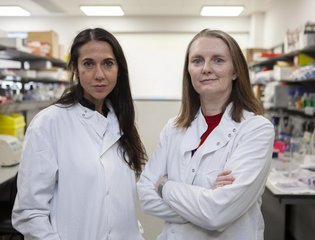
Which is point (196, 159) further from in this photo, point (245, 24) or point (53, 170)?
point (245, 24)

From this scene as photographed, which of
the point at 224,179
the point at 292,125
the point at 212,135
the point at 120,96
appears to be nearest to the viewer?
the point at 224,179

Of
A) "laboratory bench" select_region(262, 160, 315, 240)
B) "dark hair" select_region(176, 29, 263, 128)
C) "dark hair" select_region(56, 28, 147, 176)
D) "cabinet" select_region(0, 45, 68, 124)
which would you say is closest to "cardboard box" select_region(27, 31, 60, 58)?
"cabinet" select_region(0, 45, 68, 124)

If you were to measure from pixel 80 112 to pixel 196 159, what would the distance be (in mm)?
477

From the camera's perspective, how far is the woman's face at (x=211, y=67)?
1.27 m

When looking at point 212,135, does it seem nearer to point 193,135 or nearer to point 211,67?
point 193,135

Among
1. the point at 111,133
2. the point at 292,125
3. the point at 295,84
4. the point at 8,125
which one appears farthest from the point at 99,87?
the point at 295,84

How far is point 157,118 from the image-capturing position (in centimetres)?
292

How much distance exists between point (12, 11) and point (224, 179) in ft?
24.6

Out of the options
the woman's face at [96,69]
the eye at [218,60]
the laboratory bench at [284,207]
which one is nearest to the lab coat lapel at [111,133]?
the woman's face at [96,69]

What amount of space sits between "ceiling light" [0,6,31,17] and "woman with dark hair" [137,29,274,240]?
6770 mm

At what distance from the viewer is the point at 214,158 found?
126cm

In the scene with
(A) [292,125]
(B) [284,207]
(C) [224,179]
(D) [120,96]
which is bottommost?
(B) [284,207]

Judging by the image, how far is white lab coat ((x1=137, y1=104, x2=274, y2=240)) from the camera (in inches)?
45.3

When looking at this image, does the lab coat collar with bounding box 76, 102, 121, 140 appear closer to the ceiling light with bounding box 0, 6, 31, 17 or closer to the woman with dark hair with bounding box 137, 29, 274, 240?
the woman with dark hair with bounding box 137, 29, 274, 240
